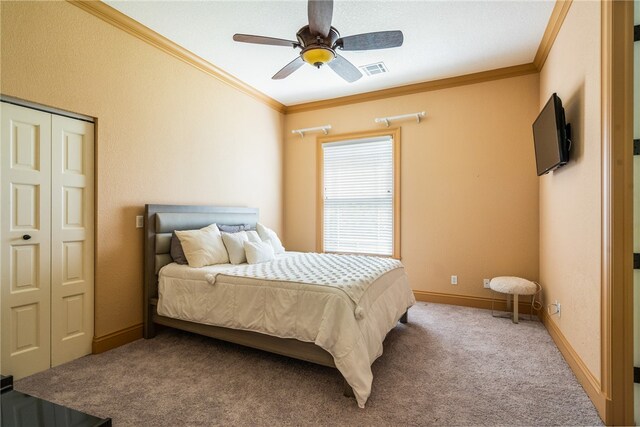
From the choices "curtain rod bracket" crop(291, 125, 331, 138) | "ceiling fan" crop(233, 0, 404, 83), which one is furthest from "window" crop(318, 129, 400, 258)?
"ceiling fan" crop(233, 0, 404, 83)

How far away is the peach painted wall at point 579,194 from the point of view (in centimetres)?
202

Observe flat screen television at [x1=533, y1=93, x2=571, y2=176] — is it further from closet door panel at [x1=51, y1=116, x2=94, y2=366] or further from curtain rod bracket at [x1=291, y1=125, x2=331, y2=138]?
closet door panel at [x1=51, y1=116, x2=94, y2=366]

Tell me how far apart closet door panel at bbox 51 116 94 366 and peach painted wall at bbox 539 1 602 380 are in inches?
148

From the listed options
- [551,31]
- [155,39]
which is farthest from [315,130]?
[551,31]

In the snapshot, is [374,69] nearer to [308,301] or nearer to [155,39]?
[155,39]

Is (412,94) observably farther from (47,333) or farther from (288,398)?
(47,333)

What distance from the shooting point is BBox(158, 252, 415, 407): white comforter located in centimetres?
211

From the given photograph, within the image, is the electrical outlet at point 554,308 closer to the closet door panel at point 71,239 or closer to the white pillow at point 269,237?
the white pillow at point 269,237

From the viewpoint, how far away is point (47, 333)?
Result: 246cm

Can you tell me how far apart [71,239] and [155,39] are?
2.07 metres

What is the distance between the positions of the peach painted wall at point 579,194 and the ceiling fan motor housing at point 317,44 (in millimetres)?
1704

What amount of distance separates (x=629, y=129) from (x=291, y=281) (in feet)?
7.40

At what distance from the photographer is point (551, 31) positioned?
302cm

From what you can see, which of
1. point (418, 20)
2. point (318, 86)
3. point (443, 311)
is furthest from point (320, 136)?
point (443, 311)
